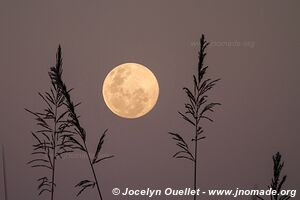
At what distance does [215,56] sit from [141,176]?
72.5 inches

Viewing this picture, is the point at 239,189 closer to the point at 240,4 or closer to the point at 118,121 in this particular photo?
the point at 118,121

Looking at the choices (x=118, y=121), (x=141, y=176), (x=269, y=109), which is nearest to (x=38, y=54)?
(x=118, y=121)

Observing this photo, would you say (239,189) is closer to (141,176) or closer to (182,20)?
(141,176)

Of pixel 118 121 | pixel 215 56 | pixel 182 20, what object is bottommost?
pixel 118 121

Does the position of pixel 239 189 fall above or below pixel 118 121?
below

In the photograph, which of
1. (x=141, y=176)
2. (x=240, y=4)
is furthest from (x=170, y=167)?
(x=240, y=4)

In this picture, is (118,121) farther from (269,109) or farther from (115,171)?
(269,109)

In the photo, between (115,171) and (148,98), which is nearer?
(148,98)

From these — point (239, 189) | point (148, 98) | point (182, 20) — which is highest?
point (182, 20)

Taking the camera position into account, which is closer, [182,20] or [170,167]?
[182,20]

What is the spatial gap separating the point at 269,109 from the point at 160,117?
139 cm

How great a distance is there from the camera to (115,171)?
400 cm

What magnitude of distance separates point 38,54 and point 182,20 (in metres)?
1.91

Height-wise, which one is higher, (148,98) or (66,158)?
(148,98)
